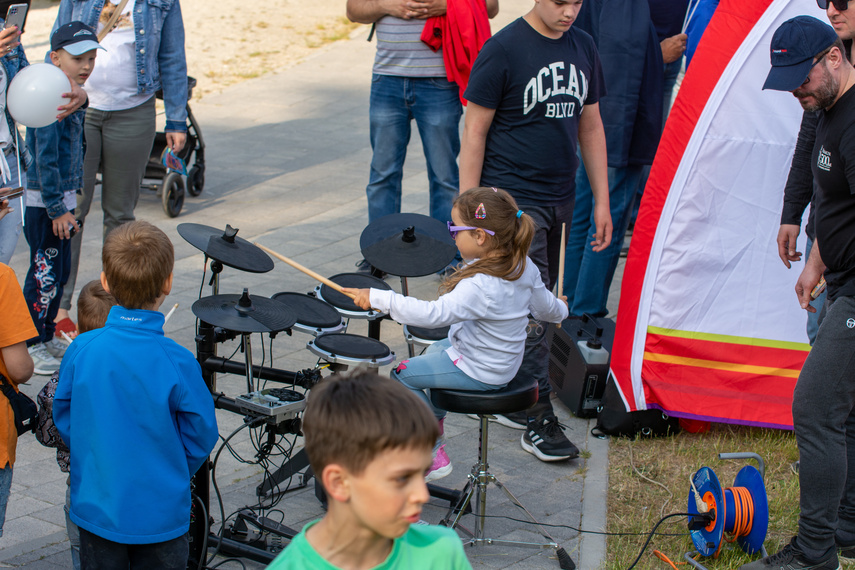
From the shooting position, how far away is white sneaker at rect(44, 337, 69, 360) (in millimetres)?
4695

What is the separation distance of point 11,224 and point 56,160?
0.55 metres

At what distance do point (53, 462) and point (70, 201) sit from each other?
56.2 inches

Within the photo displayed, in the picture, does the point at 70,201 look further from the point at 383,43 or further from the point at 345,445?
the point at 345,445

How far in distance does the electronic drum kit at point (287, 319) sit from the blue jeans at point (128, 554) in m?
0.42

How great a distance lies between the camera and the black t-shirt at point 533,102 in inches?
157

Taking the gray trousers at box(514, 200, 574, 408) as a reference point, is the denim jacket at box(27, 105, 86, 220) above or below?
above

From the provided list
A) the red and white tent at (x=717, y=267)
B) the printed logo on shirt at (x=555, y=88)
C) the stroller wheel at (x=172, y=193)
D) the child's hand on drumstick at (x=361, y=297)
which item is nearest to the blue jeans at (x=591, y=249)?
the red and white tent at (x=717, y=267)

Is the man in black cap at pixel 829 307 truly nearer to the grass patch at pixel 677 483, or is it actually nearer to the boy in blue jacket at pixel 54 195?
the grass patch at pixel 677 483

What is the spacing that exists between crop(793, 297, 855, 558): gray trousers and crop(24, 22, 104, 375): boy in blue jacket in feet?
11.6

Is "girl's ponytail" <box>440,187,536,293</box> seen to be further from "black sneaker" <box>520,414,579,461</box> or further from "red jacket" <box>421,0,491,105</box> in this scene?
"red jacket" <box>421,0,491,105</box>

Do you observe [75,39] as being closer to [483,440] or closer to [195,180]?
[483,440]

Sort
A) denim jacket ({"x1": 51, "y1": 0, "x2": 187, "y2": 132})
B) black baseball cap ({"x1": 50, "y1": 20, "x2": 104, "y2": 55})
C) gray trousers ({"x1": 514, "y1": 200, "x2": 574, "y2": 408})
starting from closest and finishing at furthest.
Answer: gray trousers ({"x1": 514, "y1": 200, "x2": 574, "y2": 408})
black baseball cap ({"x1": 50, "y1": 20, "x2": 104, "y2": 55})
denim jacket ({"x1": 51, "y1": 0, "x2": 187, "y2": 132})

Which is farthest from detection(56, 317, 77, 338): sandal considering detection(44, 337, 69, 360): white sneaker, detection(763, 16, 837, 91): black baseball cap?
detection(763, 16, 837, 91): black baseball cap

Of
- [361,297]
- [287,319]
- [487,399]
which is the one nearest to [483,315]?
[487,399]
